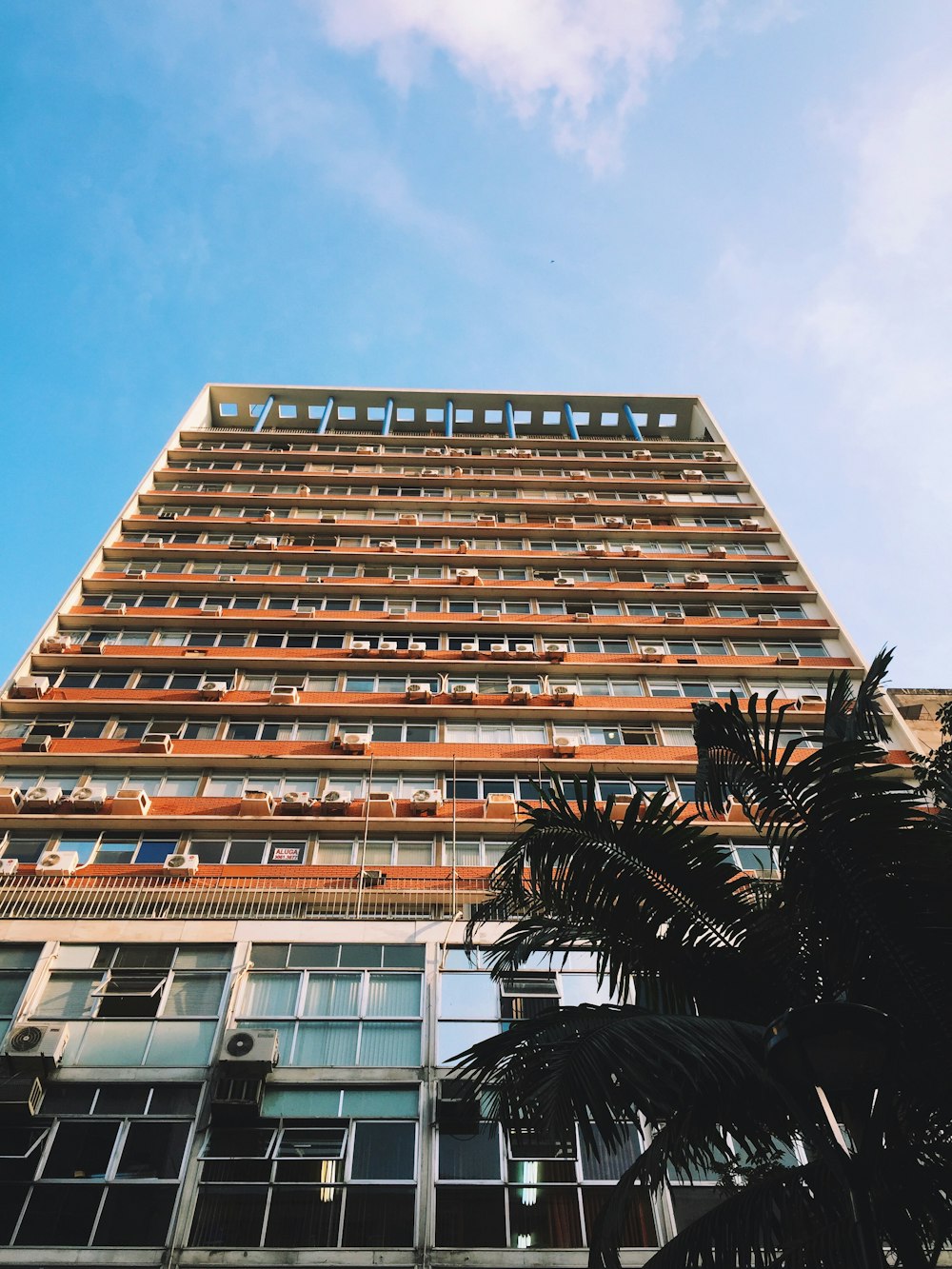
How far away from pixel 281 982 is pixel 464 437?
30571mm

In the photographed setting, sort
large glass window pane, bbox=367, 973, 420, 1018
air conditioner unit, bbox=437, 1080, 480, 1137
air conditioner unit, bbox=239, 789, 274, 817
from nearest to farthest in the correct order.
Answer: air conditioner unit, bbox=437, 1080, 480, 1137
large glass window pane, bbox=367, 973, 420, 1018
air conditioner unit, bbox=239, 789, 274, 817

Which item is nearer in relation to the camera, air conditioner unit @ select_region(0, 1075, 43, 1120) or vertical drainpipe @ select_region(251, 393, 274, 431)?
air conditioner unit @ select_region(0, 1075, 43, 1120)

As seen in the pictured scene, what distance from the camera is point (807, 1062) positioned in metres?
6.64

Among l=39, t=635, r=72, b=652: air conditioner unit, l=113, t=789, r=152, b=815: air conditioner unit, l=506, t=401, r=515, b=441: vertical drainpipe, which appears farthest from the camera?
l=506, t=401, r=515, b=441: vertical drainpipe

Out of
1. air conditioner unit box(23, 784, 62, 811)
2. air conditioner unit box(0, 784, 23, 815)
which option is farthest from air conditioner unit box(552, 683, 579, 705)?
air conditioner unit box(0, 784, 23, 815)

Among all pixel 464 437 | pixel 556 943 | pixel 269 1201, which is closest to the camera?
pixel 556 943

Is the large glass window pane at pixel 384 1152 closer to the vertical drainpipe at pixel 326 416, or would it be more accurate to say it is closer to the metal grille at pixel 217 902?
the metal grille at pixel 217 902

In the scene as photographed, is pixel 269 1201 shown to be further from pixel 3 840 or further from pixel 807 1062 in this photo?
pixel 3 840

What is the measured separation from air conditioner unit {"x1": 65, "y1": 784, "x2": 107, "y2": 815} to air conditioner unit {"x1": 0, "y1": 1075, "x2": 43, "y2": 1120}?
9762 mm

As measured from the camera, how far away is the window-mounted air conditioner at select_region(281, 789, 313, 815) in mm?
24328

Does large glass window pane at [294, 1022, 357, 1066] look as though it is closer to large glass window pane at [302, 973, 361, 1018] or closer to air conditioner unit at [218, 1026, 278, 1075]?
large glass window pane at [302, 973, 361, 1018]

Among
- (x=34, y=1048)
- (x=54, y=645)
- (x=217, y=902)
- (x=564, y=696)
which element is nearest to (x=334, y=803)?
(x=217, y=902)

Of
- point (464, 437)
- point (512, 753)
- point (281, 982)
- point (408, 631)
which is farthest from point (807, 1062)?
point (464, 437)

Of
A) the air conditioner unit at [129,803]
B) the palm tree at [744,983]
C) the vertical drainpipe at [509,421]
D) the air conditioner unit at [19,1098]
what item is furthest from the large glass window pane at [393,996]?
the vertical drainpipe at [509,421]
